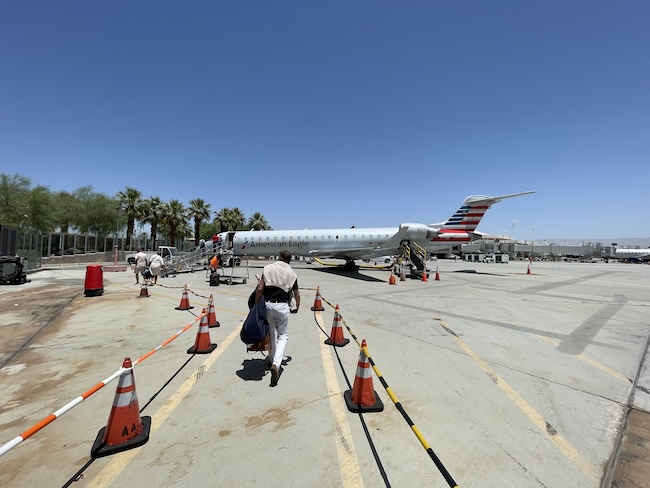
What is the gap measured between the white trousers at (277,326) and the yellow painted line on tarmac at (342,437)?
84 centimetres

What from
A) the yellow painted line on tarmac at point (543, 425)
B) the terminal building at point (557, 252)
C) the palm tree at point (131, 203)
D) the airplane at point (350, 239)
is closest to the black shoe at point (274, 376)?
the yellow painted line on tarmac at point (543, 425)

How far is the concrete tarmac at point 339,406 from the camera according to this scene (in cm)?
273

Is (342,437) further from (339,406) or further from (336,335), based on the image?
(336,335)

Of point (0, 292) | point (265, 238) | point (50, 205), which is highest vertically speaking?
point (50, 205)

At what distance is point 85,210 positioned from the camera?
136 feet

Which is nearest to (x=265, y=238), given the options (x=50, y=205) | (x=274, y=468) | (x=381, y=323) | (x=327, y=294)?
(x=327, y=294)

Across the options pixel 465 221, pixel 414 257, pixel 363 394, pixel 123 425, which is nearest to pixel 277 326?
pixel 363 394

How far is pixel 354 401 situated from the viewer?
3.79 metres

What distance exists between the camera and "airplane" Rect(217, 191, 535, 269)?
23.9 m

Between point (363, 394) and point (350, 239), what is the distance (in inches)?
843

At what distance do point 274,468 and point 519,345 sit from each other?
586 cm

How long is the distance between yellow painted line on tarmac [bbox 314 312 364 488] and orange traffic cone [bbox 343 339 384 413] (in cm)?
16

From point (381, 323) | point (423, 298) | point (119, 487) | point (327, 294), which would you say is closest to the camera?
point (119, 487)

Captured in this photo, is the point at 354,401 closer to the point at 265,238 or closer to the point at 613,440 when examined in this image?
the point at 613,440
